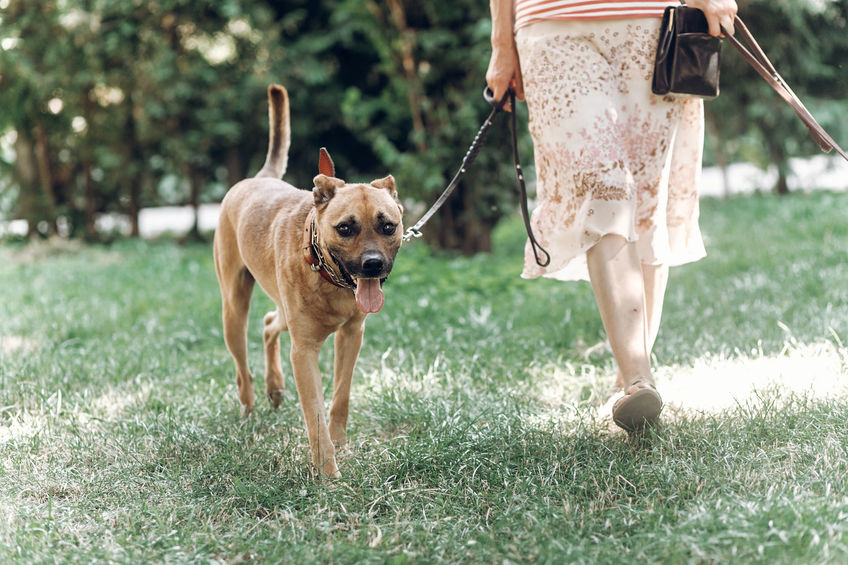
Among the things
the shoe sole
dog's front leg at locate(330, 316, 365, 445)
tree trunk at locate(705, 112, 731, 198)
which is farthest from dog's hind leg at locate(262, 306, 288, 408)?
tree trunk at locate(705, 112, 731, 198)

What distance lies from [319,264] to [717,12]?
1698 mm

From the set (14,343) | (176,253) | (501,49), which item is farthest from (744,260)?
(176,253)

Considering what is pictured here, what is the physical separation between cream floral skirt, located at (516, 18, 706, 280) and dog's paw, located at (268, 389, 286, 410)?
139cm

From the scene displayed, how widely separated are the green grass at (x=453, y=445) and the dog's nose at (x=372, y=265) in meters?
0.65

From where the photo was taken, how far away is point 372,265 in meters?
2.61

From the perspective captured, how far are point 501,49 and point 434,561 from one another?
2.03 meters

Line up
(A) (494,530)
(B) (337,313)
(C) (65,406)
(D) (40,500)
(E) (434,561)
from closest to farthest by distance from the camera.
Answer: (E) (434,561)
(A) (494,530)
(D) (40,500)
(B) (337,313)
(C) (65,406)

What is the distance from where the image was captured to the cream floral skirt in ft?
9.33

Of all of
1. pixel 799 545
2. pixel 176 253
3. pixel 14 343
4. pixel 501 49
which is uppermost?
pixel 501 49

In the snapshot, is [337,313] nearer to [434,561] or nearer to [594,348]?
[434,561]

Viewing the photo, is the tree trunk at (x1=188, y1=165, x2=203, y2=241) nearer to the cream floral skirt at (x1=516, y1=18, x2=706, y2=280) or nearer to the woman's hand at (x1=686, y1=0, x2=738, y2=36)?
the cream floral skirt at (x1=516, y1=18, x2=706, y2=280)

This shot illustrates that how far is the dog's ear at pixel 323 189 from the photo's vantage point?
2756 millimetres

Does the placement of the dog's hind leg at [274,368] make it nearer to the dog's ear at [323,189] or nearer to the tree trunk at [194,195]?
the dog's ear at [323,189]

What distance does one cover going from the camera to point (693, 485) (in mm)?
2426
